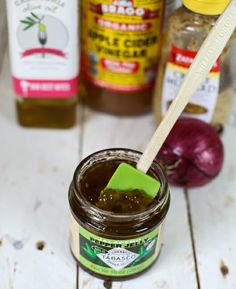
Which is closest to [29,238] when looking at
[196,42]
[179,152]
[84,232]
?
[84,232]

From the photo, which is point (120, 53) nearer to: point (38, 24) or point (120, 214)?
point (38, 24)

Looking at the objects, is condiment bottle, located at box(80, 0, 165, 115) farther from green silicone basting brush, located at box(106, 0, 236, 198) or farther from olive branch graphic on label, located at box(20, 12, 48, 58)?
green silicone basting brush, located at box(106, 0, 236, 198)

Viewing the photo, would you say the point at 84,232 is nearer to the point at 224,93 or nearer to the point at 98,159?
the point at 98,159

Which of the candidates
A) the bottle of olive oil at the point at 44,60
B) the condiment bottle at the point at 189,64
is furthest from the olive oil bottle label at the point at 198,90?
the bottle of olive oil at the point at 44,60

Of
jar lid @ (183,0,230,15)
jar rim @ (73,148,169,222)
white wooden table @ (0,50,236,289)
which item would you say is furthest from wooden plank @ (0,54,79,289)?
jar lid @ (183,0,230,15)

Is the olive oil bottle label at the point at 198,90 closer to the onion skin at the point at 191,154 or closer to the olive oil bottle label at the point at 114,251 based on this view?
the onion skin at the point at 191,154

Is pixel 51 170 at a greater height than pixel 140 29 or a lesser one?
lesser
